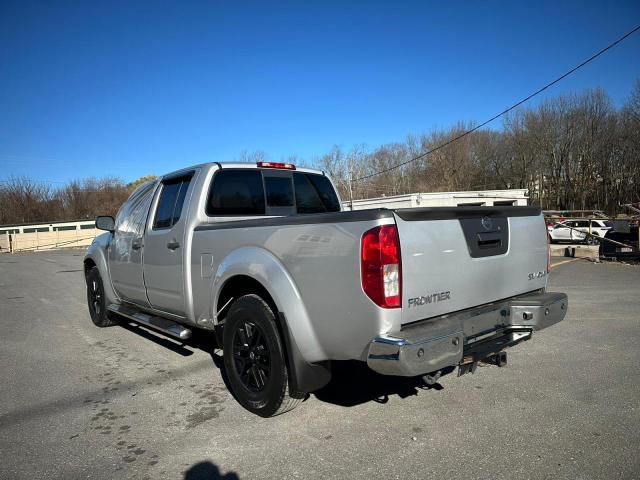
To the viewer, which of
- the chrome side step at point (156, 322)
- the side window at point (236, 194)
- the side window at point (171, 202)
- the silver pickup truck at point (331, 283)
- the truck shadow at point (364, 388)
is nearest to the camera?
the silver pickup truck at point (331, 283)

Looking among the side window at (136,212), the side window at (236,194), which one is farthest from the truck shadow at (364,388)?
the side window at (136,212)

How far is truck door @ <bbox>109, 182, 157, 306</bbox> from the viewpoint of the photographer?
524 centimetres

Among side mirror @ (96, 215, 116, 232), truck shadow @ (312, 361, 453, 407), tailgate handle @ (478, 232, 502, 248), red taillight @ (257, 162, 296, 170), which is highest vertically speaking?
red taillight @ (257, 162, 296, 170)

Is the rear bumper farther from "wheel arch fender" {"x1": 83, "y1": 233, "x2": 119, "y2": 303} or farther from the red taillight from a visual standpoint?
"wheel arch fender" {"x1": 83, "y1": 233, "x2": 119, "y2": 303}

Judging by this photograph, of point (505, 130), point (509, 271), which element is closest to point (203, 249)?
point (509, 271)

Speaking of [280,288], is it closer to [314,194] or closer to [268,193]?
[268,193]

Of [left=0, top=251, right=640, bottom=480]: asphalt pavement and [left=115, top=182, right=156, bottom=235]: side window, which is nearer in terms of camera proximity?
[left=0, top=251, right=640, bottom=480]: asphalt pavement

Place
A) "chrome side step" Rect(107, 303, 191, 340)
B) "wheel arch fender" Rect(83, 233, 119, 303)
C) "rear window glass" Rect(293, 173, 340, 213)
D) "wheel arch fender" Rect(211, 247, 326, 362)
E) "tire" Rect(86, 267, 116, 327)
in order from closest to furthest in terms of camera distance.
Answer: "wheel arch fender" Rect(211, 247, 326, 362) < "chrome side step" Rect(107, 303, 191, 340) < "rear window glass" Rect(293, 173, 340, 213) < "wheel arch fender" Rect(83, 233, 119, 303) < "tire" Rect(86, 267, 116, 327)

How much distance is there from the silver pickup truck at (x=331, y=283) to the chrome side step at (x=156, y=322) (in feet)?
0.08

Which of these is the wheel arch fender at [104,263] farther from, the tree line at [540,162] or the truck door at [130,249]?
the tree line at [540,162]

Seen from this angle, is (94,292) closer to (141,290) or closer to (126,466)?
(141,290)

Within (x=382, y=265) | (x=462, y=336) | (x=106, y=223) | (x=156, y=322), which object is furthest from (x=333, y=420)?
(x=106, y=223)

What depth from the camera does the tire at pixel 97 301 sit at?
21.7 ft

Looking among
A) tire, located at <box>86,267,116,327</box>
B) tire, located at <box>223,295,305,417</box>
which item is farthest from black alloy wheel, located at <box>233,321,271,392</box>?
tire, located at <box>86,267,116,327</box>
